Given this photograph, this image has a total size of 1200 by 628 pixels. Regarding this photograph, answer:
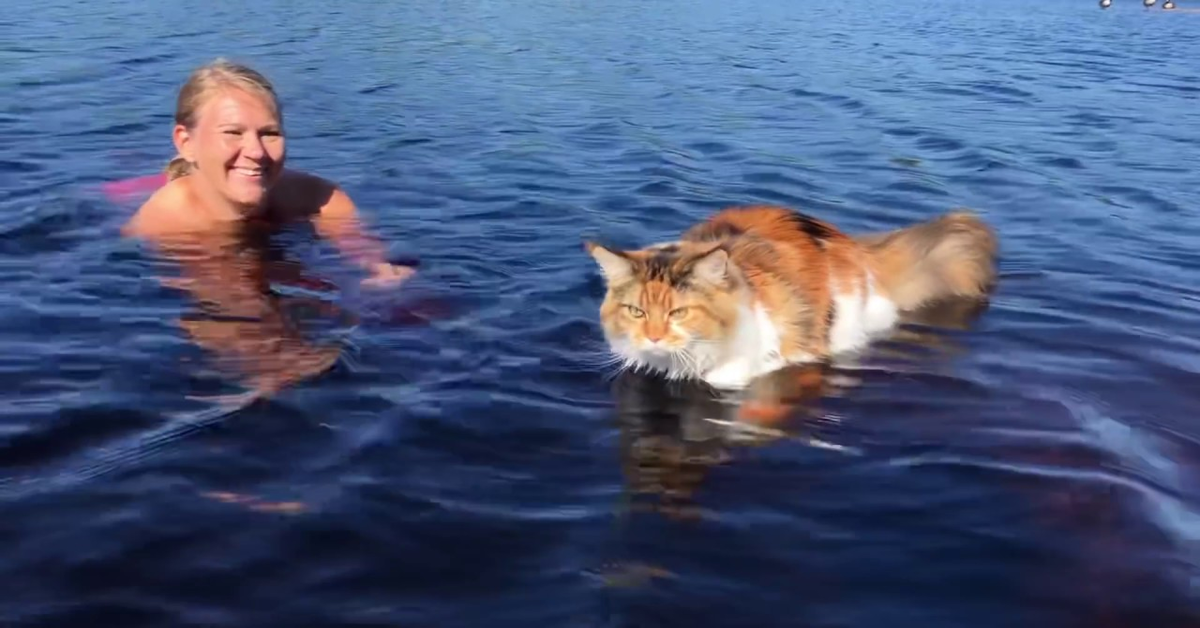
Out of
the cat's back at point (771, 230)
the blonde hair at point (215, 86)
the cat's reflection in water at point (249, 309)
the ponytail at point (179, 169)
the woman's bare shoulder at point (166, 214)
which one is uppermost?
the blonde hair at point (215, 86)

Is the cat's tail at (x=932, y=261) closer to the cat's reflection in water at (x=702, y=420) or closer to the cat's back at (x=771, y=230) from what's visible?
the cat's back at (x=771, y=230)

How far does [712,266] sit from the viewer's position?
4570 millimetres

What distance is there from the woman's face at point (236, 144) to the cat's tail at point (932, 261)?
10.3ft

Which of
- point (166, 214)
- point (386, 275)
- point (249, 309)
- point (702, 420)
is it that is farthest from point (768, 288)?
point (166, 214)

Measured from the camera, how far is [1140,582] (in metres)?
3.20

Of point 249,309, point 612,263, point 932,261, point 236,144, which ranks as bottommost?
point 249,309

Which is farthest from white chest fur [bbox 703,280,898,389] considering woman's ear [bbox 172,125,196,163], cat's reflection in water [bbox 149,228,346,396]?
woman's ear [bbox 172,125,196,163]

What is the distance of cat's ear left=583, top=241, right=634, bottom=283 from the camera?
4.63 meters

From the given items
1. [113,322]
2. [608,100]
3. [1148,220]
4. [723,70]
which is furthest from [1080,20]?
[113,322]

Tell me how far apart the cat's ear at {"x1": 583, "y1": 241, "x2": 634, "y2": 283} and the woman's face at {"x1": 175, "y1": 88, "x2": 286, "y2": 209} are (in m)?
2.23

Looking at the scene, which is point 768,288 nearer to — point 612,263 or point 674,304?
point 674,304

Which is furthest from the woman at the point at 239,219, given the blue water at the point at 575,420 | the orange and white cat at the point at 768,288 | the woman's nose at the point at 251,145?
the orange and white cat at the point at 768,288

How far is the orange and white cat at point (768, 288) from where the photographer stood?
15.4 feet

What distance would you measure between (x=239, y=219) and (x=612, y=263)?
9.37 feet
